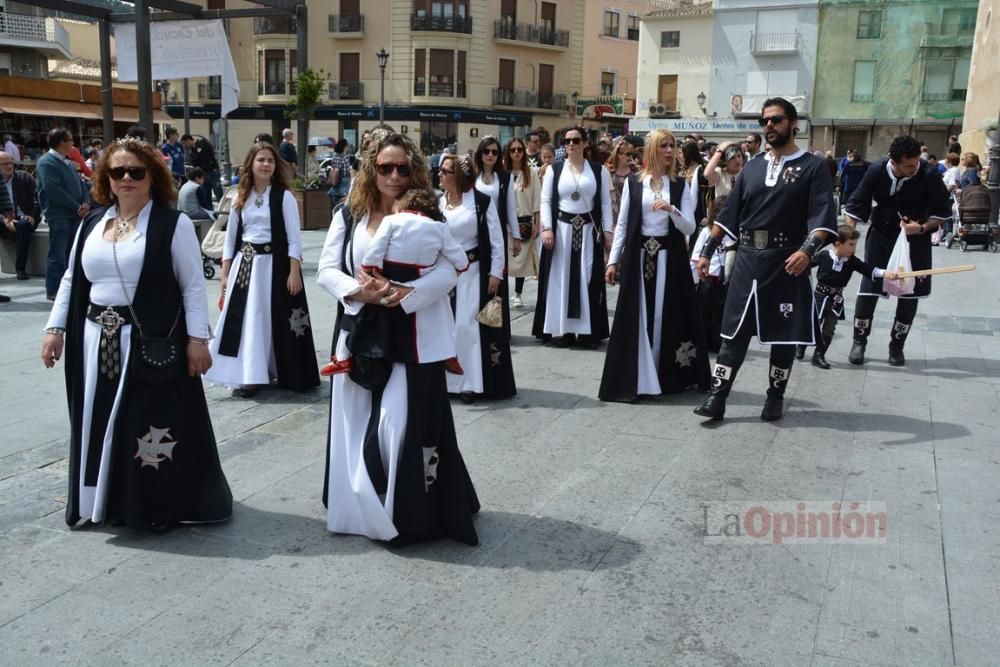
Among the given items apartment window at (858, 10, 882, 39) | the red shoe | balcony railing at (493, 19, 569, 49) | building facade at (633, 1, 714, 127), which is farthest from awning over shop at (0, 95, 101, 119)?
apartment window at (858, 10, 882, 39)

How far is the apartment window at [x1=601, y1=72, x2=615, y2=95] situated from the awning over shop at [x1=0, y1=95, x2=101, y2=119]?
98.0 feet

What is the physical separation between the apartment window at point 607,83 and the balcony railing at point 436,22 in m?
11.6

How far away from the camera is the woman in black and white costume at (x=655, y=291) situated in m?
6.54

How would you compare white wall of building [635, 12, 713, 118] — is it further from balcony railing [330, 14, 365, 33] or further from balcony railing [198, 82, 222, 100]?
balcony railing [198, 82, 222, 100]

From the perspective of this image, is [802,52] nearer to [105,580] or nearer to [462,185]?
[462,185]

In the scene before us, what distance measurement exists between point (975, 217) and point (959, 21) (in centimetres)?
3145

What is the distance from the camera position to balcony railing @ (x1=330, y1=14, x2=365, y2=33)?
47.2 meters

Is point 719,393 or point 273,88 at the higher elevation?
point 273,88

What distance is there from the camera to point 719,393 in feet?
19.8

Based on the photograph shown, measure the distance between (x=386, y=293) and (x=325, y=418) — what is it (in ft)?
8.17

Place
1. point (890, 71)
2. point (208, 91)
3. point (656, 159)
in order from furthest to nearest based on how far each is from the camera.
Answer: point (208, 91) → point (890, 71) → point (656, 159)

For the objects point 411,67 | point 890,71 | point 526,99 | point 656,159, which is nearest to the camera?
point 656,159

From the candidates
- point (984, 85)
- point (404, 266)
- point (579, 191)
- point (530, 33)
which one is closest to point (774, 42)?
point (530, 33)

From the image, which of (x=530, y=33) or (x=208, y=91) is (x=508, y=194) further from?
(x=208, y=91)
